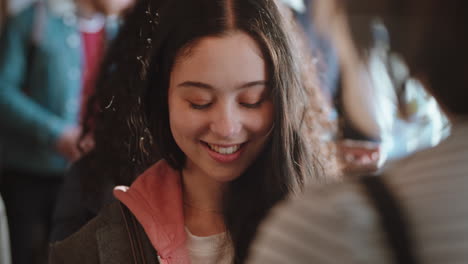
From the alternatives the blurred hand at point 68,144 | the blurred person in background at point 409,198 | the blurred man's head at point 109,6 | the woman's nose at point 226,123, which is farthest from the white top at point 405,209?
the blurred man's head at point 109,6

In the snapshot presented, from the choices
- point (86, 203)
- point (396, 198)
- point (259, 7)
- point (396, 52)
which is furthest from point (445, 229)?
point (86, 203)

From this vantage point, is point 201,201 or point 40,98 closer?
point 201,201

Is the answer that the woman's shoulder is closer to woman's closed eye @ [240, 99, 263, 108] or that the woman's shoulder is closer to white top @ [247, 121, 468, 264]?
woman's closed eye @ [240, 99, 263, 108]

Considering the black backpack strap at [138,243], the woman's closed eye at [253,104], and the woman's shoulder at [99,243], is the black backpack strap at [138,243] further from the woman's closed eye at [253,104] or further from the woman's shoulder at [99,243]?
the woman's closed eye at [253,104]

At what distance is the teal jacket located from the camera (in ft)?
6.81

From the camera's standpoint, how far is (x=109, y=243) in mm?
974

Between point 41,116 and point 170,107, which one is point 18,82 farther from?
point 170,107

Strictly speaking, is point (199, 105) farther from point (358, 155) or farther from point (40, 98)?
point (40, 98)

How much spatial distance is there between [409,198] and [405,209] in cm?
1

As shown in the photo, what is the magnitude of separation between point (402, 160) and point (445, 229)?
0.26ft

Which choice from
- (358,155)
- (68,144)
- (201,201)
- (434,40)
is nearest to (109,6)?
(68,144)

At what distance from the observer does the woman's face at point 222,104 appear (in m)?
0.91

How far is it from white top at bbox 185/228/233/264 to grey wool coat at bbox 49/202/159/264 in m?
0.06

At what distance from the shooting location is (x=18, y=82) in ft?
6.93
